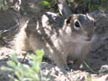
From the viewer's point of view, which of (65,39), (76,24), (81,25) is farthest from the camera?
(65,39)

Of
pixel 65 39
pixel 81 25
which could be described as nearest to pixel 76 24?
pixel 81 25

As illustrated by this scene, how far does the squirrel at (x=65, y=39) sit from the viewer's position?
5.27 meters

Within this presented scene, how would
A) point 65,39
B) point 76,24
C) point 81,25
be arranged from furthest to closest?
1. point 65,39
2. point 76,24
3. point 81,25

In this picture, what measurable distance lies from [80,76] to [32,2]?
6.96ft

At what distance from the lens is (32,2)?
650 centimetres

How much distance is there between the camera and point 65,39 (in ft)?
18.3

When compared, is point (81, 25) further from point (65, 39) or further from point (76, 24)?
point (65, 39)

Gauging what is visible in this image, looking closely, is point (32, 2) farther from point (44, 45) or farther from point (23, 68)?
point (23, 68)

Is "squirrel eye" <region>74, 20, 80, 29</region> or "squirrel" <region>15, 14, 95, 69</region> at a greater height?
"squirrel eye" <region>74, 20, 80, 29</region>

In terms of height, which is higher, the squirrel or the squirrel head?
the squirrel head

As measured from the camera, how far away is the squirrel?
5266 millimetres

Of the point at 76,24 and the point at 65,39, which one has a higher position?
the point at 76,24

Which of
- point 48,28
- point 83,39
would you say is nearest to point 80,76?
point 83,39

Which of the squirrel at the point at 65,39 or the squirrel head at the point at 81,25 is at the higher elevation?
the squirrel head at the point at 81,25
